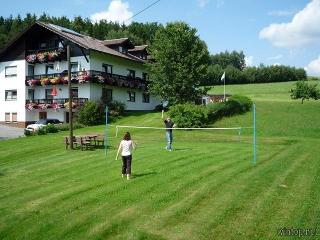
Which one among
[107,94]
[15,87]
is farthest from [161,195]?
[15,87]

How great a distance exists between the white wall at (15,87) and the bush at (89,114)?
1227cm

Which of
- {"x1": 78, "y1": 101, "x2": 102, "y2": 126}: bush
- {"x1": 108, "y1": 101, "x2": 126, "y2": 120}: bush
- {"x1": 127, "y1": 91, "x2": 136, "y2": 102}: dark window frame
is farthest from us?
{"x1": 127, "y1": 91, "x2": 136, "y2": 102}: dark window frame

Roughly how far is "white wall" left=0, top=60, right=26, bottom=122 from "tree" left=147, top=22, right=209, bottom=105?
18.5 m

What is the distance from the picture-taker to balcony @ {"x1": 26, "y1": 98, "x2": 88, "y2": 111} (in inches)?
1887

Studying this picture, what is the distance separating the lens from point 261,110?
165 ft

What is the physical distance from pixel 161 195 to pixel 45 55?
41.8 metres

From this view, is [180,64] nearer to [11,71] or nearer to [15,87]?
[15,87]

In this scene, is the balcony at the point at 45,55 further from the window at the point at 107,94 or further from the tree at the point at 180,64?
the tree at the point at 180,64

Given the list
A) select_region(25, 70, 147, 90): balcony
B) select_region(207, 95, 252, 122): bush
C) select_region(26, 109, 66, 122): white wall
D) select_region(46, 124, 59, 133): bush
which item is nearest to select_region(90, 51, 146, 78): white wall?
select_region(25, 70, 147, 90): balcony

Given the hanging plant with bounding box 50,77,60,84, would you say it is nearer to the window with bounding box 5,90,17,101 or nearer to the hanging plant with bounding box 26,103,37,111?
the hanging plant with bounding box 26,103,37,111

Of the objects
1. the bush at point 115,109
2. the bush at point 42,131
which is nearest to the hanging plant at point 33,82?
the bush at point 115,109

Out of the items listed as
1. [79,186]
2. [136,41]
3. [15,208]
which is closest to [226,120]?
[79,186]

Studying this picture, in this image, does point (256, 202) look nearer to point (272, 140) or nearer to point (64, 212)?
point (64, 212)

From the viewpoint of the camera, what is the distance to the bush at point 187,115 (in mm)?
37875
